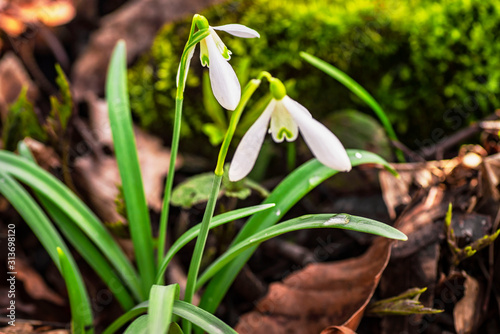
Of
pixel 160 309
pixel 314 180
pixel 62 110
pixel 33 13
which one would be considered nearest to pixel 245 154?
pixel 160 309

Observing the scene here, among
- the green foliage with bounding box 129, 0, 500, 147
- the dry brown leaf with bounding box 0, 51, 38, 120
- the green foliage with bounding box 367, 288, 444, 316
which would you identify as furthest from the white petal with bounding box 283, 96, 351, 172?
the dry brown leaf with bounding box 0, 51, 38, 120

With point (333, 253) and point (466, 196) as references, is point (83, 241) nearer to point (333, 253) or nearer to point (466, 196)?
point (333, 253)

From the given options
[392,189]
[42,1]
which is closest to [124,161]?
[392,189]

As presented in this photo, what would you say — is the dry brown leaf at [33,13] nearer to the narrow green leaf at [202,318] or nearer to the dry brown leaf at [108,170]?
the dry brown leaf at [108,170]

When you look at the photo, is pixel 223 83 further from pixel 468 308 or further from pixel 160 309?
pixel 468 308

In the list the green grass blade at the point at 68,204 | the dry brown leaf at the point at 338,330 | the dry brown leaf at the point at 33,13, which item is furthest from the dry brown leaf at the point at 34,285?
the dry brown leaf at the point at 33,13

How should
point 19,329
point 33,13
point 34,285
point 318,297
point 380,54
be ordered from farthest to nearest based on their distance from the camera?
point 33,13
point 380,54
point 34,285
point 318,297
point 19,329
